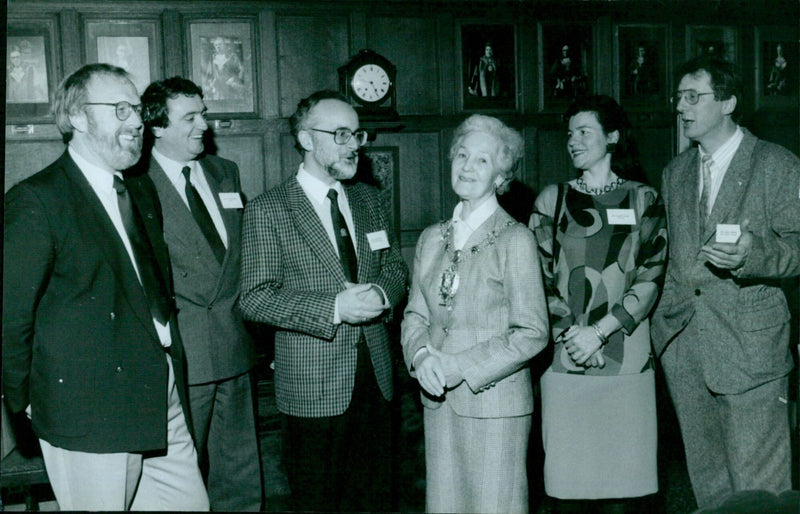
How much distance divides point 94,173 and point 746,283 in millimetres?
2273

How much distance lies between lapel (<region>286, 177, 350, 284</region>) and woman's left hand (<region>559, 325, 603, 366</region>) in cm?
85

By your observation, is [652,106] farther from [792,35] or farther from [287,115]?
[287,115]

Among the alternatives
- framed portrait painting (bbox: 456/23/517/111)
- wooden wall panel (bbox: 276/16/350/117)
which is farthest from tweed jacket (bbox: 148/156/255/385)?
framed portrait painting (bbox: 456/23/517/111)

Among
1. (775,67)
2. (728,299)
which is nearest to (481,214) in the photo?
(728,299)

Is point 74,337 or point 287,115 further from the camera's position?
point 287,115

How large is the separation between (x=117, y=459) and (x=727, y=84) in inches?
97.7

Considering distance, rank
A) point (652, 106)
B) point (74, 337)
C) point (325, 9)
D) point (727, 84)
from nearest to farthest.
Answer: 1. point (74, 337)
2. point (727, 84)
3. point (325, 9)
4. point (652, 106)

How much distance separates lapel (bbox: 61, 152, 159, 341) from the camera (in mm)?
2008

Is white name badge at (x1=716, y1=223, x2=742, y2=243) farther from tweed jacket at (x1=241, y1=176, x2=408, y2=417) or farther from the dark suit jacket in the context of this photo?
the dark suit jacket

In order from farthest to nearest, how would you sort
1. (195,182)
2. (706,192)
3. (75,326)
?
(195,182), (706,192), (75,326)

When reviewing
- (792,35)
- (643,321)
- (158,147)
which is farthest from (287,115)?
(792,35)

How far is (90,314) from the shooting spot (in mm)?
1985

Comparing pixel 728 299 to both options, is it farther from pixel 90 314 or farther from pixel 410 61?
pixel 410 61

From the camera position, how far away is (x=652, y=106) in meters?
5.62
